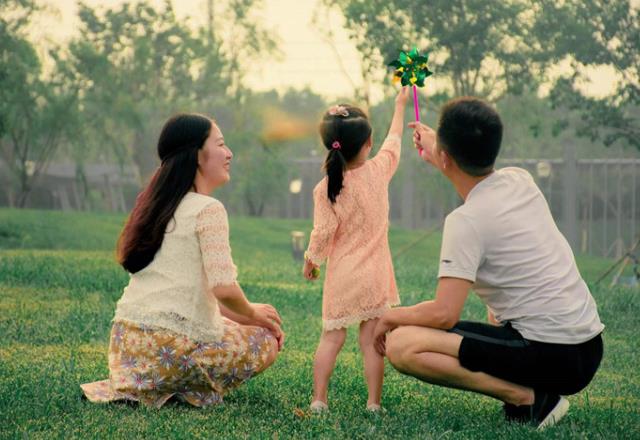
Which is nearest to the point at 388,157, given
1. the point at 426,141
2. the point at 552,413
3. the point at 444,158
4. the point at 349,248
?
the point at 349,248

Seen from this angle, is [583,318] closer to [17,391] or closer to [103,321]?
[17,391]

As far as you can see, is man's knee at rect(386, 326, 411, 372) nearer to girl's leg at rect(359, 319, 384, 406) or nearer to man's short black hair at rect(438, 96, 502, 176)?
girl's leg at rect(359, 319, 384, 406)

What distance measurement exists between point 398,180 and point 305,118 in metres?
3.28

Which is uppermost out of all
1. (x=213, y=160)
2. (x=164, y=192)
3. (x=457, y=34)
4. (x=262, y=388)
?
(x=457, y=34)

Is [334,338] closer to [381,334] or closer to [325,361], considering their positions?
[325,361]

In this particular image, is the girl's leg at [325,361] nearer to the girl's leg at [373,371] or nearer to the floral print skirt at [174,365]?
the girl's leg at [373,371]

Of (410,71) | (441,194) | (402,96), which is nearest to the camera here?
(410,71)

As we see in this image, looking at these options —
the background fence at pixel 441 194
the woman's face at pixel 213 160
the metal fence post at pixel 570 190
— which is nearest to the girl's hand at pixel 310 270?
the woman's face at pixel 213 160

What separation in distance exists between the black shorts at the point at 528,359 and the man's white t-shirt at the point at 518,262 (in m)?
0.04

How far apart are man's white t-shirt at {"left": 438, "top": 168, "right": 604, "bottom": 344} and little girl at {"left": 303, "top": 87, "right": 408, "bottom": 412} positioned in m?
0.71

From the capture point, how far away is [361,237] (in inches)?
188

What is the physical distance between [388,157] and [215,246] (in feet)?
3.55

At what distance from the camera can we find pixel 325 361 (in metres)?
4.62

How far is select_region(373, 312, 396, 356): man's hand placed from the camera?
14.1 feet
